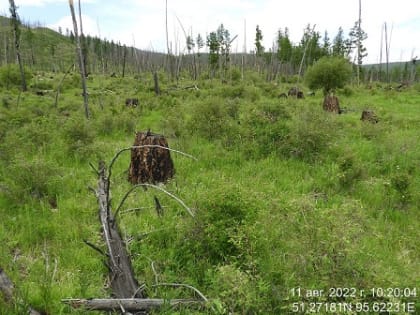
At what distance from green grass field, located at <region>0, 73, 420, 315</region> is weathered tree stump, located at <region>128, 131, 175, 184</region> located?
34 cm

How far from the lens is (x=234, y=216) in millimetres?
3492

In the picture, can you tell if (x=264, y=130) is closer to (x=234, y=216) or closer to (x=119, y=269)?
(x=234, y=216)

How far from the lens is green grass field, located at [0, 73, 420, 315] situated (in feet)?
8.95

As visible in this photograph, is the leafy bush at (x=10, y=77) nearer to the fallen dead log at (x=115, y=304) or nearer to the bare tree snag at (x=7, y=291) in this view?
the bare tree snag at (x=7, y=291)

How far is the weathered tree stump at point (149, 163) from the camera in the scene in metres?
6.23

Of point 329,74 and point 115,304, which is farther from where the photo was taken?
point 329,74

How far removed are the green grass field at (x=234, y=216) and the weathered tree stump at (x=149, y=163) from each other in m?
0.34

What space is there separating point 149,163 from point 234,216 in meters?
3.15

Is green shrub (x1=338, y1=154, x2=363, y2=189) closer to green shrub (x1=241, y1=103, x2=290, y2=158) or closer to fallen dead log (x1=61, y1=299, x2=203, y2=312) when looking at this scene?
green shrub (x1=241, y1=103, x2=290, y2=158)

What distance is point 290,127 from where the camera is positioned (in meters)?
8.02

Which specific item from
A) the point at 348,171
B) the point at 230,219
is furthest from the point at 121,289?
the point at 348,171

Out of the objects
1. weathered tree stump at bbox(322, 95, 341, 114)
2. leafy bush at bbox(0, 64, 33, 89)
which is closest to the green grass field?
weathered tree stump at bbox(322, 95, 341, 114)

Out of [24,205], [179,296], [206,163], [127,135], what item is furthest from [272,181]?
[127,135]

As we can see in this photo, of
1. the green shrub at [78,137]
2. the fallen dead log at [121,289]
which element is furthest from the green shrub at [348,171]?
the green shrub at [78,137]
